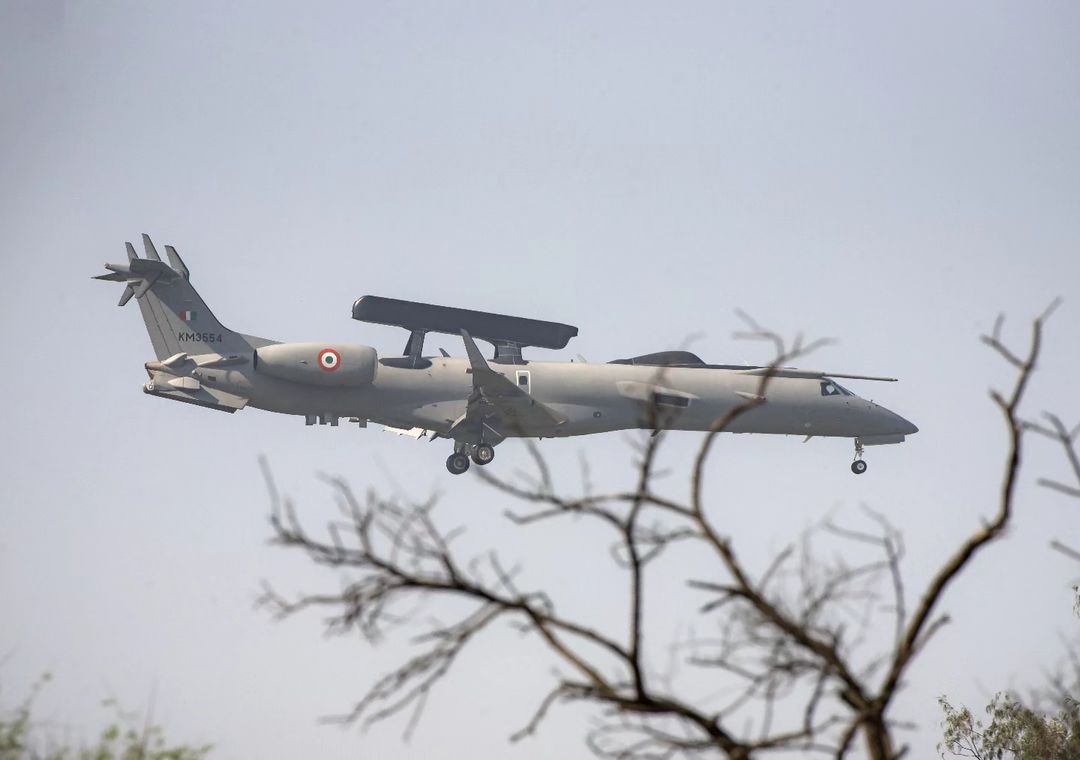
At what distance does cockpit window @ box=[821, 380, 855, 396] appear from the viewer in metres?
53.5

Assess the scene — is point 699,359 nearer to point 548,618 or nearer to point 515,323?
point 515,323

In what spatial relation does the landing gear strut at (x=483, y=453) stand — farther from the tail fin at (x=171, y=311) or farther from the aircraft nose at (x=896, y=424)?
the aircraft nose at (x=896, y=424)

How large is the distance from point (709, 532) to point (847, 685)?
1.20 metres

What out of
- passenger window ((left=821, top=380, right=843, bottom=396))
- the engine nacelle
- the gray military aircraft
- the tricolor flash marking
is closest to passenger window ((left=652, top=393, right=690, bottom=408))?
the gray military aircraft

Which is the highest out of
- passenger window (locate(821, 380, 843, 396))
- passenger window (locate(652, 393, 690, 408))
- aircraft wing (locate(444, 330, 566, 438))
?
passenger window (locate(821, 380, 843, 396))

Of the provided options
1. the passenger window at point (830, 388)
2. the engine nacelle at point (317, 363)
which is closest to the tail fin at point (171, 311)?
the engine nacelle at point (317, 363)

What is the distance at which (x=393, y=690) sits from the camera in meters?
9.88

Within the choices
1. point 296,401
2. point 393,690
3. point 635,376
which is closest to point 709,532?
point 393,690

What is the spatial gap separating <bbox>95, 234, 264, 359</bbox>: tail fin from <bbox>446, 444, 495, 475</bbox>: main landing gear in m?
6.88

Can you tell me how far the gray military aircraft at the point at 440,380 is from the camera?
47.2 m

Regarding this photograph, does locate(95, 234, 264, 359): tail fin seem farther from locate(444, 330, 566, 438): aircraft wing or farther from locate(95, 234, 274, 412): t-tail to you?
locate(444, 330, 566, 438): aircraft wing

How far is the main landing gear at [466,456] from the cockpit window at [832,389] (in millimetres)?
11124

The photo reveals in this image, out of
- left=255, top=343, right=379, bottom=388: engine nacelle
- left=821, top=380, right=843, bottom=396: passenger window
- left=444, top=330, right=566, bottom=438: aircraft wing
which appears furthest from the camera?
left=821, top=380, right=843, bottom=396: passenger window

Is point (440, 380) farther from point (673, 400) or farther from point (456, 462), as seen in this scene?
point (673, 400)
